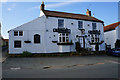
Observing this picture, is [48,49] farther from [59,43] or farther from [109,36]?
[109,36]

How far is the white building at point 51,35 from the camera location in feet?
54.8

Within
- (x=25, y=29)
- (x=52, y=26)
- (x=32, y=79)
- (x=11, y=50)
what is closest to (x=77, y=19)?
(x=52, y=26)

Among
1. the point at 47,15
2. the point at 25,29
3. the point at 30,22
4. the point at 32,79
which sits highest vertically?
the point at 47,15

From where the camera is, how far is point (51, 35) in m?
18.0

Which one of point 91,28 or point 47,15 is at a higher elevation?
point 47,15

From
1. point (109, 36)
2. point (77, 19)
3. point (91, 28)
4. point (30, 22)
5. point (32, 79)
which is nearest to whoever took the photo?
point (32, 79)

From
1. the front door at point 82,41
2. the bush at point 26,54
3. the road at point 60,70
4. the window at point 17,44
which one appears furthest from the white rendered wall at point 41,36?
the road at point 60,70

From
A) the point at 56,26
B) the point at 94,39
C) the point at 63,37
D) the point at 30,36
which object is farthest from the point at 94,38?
the point at 30,36

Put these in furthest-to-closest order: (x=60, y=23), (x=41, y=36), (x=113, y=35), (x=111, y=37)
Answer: (x=111, y=37)
(x=113, y=35)
(x=60, y=23)
(x=41, y=36)

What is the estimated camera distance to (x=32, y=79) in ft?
18.4

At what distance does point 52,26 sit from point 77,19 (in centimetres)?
559

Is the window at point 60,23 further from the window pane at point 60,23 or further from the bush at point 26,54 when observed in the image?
the bush at point 26,54

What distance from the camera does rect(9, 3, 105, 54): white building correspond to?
16.7m

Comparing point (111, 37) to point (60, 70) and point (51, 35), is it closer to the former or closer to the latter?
point (51, 35)
